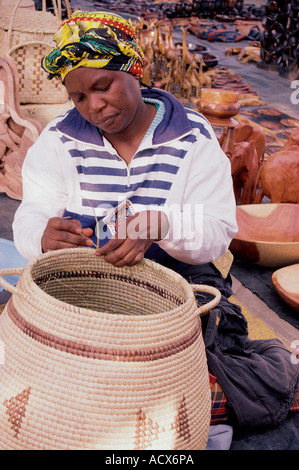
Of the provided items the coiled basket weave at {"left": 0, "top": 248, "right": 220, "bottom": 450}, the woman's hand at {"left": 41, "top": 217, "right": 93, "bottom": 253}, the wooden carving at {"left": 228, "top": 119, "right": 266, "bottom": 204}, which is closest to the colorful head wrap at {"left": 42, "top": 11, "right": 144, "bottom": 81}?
the woman's hand at {"left": 41, "top": 217, "right": 93, "bottom": 253}

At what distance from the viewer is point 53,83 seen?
385 centimetres

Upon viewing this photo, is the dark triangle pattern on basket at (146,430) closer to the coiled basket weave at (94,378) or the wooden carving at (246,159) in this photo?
the coiled basket weave at (94,378)

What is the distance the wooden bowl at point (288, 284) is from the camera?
217cm

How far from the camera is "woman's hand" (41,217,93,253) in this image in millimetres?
1234

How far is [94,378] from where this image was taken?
874 mm

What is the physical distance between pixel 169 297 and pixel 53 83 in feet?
10.1

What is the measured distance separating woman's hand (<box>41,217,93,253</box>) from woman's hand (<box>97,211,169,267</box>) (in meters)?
0.07

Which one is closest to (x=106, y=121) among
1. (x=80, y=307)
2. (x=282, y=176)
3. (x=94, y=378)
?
(x=80, y=307)

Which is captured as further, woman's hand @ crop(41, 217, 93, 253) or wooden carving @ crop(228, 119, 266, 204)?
wooden carving @ crop(228, 119, 266, 204)

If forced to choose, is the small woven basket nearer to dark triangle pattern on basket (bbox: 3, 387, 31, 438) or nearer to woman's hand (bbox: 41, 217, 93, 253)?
woman's hand (bbox: 41, 217, 93, 253)

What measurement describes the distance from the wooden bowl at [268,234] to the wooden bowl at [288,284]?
11 cm

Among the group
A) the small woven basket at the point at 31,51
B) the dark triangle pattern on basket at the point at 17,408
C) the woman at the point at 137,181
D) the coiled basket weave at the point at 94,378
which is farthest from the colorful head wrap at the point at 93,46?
the small woven basket at the point at 31,51
